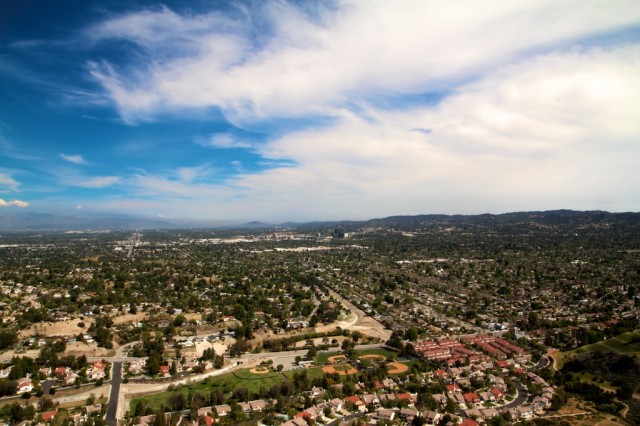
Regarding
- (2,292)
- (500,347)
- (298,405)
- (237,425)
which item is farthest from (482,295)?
(2,292)

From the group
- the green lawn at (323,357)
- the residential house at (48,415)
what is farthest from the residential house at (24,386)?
the green lawn at (323,357)

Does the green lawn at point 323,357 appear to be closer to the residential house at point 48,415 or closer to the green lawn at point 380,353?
the green lawn at point 380,353

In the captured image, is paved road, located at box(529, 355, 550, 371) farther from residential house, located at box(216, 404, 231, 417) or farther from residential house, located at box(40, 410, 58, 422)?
residential house, located at box(40, 410, 58, 422)

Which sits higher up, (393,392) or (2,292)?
(2,292)

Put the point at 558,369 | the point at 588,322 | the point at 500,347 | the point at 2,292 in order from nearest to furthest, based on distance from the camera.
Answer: the point at 558,369 → the point at 500,347 → the point at 588,322 → the point at 2,292

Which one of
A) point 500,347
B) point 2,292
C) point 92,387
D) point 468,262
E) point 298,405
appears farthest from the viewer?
point 468,262

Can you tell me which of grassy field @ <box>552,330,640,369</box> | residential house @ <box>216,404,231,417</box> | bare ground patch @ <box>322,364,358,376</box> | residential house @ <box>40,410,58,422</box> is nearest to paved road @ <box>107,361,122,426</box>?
residential house @ <box>40,410,58,422</box>

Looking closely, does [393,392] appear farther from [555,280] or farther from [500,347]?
[555,280]
